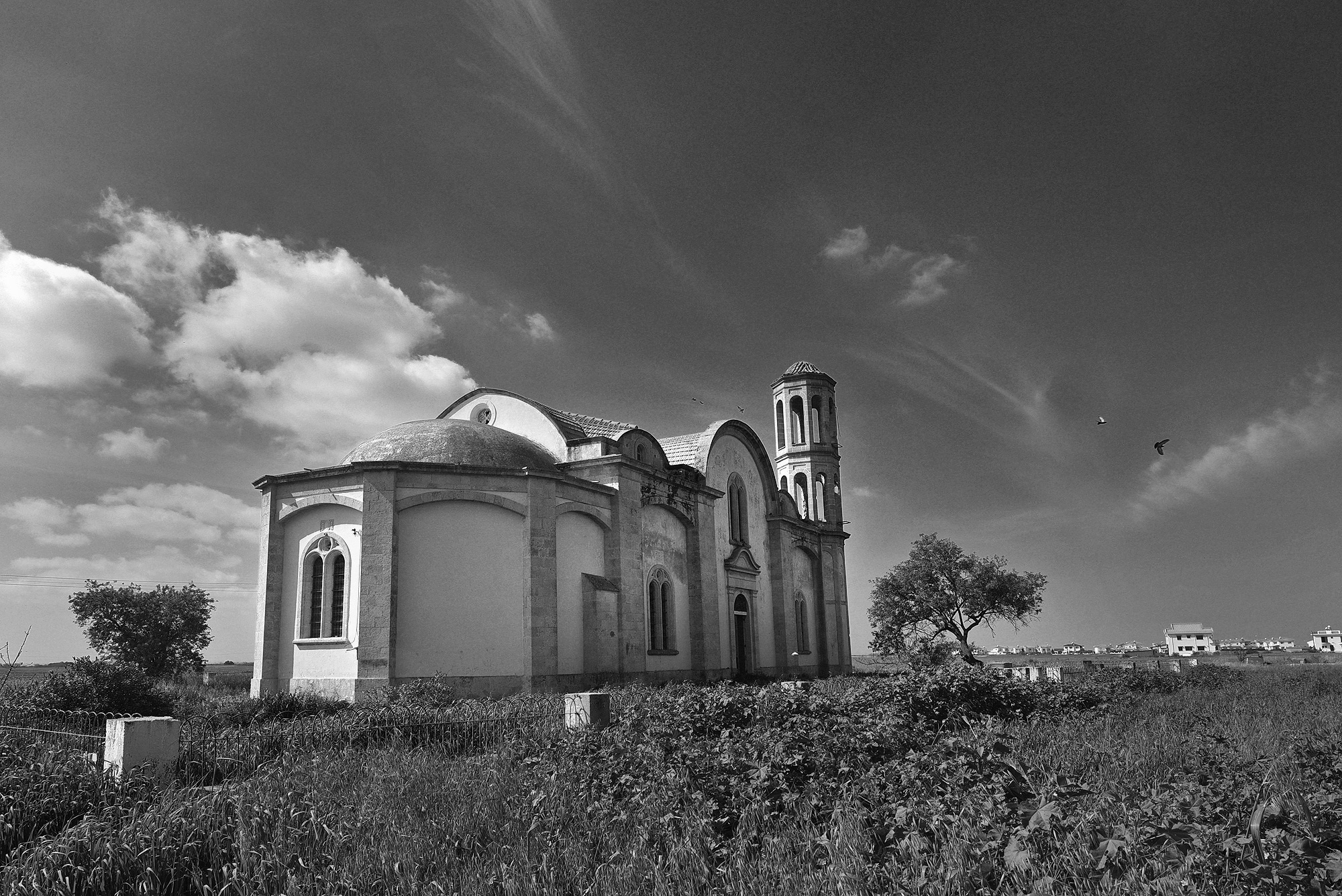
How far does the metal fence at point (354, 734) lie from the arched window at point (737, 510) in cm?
1966

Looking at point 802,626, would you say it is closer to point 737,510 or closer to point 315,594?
point 737,510

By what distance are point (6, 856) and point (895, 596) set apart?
154 ft

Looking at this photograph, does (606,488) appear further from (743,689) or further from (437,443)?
(743,689)

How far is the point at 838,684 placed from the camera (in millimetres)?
19734

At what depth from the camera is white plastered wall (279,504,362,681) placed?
2123 cm

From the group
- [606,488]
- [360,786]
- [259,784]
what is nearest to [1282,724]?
[360,786]

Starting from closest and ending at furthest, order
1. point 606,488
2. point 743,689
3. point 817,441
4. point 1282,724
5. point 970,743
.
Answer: point 970,743 < point 1282,724 < point 743,689 < point 606,488 < point 817,441

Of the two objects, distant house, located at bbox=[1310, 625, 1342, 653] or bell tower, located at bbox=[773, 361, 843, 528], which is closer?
bell tower, located at bbox=[773, 361, 843, 528]

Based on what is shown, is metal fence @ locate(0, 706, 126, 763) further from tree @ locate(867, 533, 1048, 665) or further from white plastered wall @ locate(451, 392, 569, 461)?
tree @ locate(867, 533, 1048, 665)

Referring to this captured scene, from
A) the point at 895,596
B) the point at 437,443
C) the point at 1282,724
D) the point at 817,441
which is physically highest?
the point at 817,441

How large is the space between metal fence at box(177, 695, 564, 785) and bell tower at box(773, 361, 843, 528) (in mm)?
27592

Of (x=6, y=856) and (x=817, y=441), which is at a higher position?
(x=817, y=441)

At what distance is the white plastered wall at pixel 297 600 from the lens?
21234mm


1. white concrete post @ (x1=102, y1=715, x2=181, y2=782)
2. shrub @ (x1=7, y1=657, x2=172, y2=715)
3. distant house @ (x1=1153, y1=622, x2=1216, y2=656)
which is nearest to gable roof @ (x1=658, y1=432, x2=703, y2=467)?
shrub @ (x1=7, y1=657, x2=172, y2=715)
